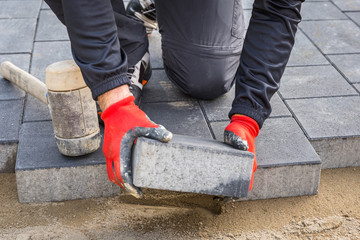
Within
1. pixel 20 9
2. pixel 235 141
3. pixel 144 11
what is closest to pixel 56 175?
pixel 235 141

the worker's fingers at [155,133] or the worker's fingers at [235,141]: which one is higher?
the worker's fingers at [155,133]

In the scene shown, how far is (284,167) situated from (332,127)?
1.57 ft

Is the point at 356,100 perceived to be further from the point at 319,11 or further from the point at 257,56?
the point at 319,11

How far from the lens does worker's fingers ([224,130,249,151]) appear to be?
2184 mm

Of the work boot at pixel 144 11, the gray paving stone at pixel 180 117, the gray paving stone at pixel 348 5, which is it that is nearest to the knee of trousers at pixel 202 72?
the gray paving stone at pixel 180 117

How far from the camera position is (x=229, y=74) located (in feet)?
9.79

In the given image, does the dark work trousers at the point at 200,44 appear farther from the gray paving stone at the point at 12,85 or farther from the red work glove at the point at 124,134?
the gray paving stone at the point at 12,85

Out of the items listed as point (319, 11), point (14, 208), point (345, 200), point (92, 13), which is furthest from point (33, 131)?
point (319, 11)

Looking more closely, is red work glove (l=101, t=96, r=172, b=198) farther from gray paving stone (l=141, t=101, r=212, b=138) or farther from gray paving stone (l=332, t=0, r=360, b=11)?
gray paving stone (l=332, t=0, r=360, b=11)

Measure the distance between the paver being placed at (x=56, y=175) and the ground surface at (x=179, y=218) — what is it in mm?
50

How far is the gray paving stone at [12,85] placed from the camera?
9.87ft

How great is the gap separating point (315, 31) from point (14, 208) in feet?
8.88

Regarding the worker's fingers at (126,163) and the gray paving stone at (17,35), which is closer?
the worker's fingers at (126,163)

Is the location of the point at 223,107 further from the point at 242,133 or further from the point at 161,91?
the point at 242,133
